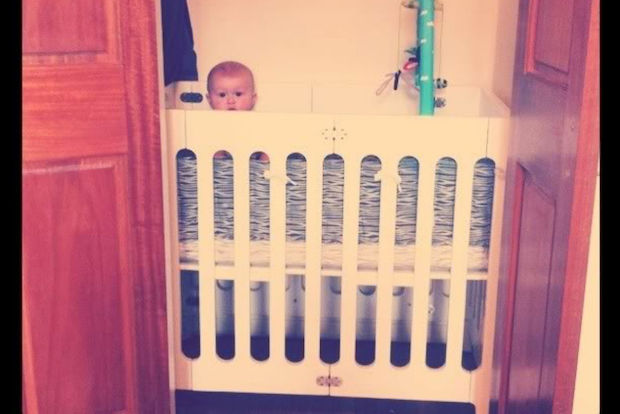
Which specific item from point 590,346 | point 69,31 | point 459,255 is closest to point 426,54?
point 459,255

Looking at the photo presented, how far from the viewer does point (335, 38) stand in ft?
7.80

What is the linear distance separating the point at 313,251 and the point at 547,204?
2.35 feet

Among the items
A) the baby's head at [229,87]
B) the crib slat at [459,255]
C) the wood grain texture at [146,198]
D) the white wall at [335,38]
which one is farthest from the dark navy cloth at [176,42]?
the crib slat at [459,255]

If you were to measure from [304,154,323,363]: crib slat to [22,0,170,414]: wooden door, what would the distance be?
1.28 ft

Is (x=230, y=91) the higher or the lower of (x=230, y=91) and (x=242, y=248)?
the higher

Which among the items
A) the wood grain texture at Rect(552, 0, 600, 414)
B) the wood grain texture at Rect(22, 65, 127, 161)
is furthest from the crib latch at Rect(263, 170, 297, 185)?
the wood grain texture at Rect(552, 0, 600, 414)

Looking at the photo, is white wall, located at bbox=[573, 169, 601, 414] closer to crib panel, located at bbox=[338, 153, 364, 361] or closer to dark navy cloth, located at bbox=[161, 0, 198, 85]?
crib panel, located at bbox=[338, 153, 364, 361]

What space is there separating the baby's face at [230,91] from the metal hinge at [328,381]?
82 cm

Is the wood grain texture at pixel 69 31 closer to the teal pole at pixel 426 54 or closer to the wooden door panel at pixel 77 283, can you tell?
the wooden door panel at pixel 77 283

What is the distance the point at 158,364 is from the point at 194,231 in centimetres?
36

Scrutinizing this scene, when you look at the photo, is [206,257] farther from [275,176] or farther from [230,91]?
[230,91]

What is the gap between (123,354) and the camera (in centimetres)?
168
